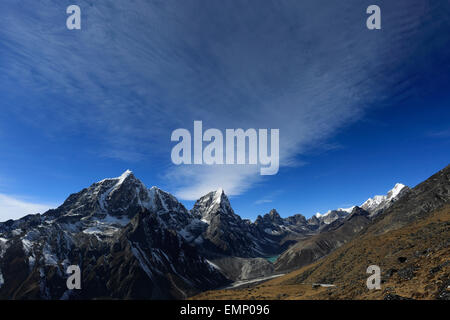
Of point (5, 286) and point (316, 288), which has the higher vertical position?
point (316, 288)
